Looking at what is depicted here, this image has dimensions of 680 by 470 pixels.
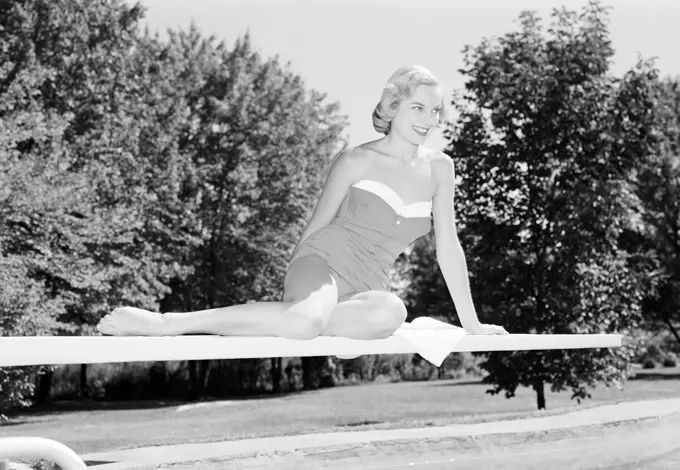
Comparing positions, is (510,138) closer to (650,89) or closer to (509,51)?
(509,51)

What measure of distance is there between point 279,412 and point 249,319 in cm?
1911

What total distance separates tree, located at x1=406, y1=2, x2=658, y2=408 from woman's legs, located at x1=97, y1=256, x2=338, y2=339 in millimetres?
12191

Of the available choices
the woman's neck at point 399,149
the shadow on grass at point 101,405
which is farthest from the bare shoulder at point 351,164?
the shadow on grass at point 101,405

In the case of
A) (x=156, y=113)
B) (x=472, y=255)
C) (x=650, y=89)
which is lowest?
(x=472, y=255)

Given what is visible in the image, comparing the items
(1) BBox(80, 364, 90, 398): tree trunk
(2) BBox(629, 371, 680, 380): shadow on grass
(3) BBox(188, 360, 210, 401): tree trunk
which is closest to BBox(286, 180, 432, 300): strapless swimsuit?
(3) BBox(188, 360, 210, 401): tree trunk

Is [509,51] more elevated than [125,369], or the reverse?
[509,51]

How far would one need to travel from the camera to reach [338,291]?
14.0 feet

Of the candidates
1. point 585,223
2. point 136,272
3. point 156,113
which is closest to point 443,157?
point 585,223

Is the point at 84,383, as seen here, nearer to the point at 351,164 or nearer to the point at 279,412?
the point at 279,412

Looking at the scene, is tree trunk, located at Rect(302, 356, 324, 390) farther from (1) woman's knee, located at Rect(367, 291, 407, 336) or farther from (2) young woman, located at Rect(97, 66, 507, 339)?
(1) woman's knee, located at Rect(367, 291, 407, 336)

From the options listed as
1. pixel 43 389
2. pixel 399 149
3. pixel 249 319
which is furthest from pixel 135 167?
pixel 249 319

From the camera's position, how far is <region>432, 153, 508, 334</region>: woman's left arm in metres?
4.38

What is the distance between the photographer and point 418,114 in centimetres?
438

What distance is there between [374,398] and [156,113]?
11.2 meters
